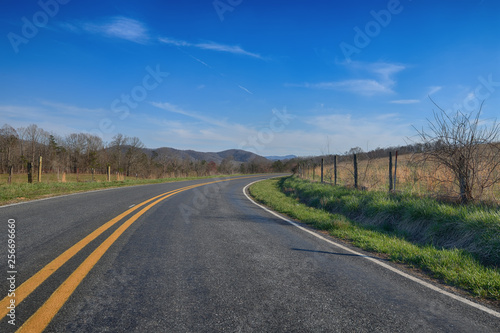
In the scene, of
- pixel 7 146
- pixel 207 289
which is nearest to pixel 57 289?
pixel 207 289

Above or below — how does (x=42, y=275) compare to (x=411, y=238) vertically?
above

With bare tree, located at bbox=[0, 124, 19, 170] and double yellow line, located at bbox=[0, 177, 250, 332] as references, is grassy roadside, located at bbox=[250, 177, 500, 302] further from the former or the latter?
bare tree, located at bbox=[0, 124, 19, 170]

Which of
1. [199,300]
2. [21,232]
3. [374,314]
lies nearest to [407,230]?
[374,314]

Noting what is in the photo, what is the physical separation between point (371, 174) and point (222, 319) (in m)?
11.9

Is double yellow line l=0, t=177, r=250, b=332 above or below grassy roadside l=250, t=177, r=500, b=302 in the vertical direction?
above

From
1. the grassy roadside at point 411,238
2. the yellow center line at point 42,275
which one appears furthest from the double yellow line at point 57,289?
the grassy roadside at point 411,238

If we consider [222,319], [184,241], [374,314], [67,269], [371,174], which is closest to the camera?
[222,319]

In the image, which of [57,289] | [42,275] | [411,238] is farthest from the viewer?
[411,238]

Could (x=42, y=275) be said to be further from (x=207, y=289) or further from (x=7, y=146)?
(x=7, y=146)

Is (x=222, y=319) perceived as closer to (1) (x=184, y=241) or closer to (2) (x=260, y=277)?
(2) (x=260, y=277)

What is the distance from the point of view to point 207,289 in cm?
268

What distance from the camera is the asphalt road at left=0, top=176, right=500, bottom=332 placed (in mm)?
2105

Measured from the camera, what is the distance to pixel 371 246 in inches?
192

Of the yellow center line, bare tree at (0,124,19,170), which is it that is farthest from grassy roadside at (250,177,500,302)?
bare tree at (0,124,19,170)
